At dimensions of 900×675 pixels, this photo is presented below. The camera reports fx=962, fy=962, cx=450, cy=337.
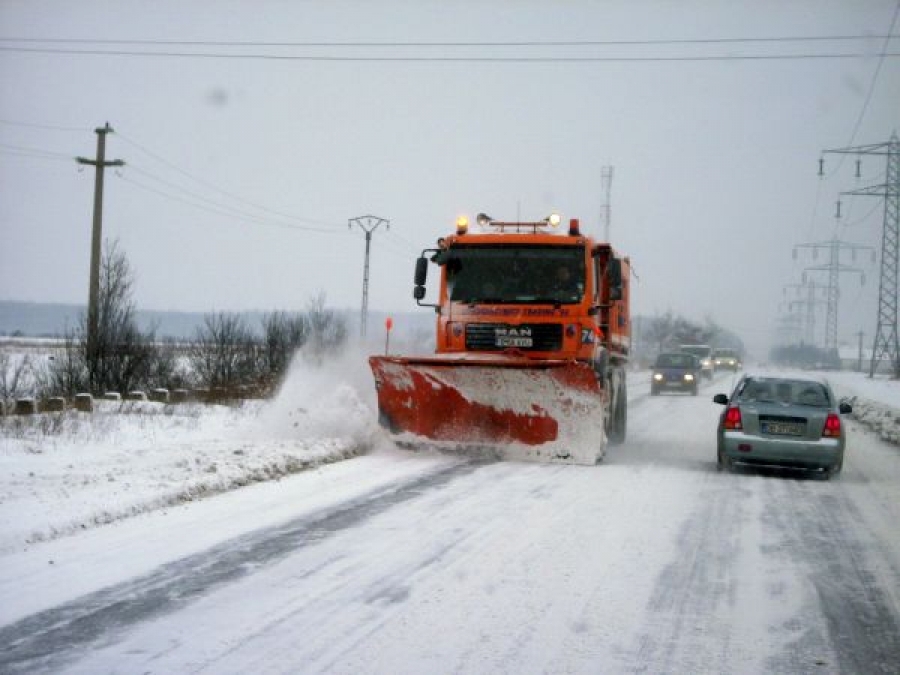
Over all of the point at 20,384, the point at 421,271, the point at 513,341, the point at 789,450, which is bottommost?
the point at 20,384

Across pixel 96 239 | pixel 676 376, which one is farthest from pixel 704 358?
pixel 96 239

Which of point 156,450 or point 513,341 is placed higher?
point 513,341

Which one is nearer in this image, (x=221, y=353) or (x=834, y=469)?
(x=834, y=469)

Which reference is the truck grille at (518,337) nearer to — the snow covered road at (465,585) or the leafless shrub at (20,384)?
the snow covered road at (465,585)

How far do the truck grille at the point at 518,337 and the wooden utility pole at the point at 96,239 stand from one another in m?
12.0

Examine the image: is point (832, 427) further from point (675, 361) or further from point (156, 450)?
point (675, 361)

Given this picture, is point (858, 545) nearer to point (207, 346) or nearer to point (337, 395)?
point (337, 395)

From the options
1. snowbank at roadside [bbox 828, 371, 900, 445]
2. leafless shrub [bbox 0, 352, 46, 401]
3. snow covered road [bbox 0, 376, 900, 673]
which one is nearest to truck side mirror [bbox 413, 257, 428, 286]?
snow covered road [bbox 0, 376, 900, 673]

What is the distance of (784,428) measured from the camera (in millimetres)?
12188

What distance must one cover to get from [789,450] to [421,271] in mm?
5472

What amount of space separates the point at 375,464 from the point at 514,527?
14.1 feet

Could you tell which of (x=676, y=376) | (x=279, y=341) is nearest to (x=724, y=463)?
(x=279, y=341)

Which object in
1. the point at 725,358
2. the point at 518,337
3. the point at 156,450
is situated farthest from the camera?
the point at 725,358

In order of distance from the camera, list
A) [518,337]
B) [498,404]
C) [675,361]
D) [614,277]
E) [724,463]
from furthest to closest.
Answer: [675,361]
[614,277]
[518,337]
[498,404]
[724,463]
